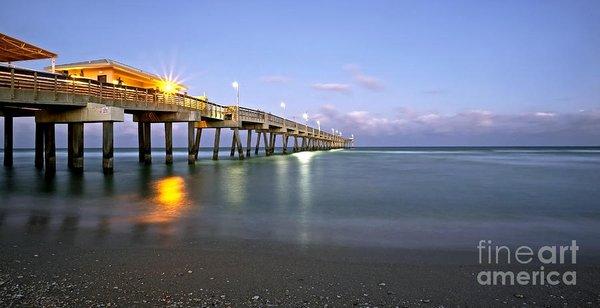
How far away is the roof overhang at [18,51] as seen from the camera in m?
18.2

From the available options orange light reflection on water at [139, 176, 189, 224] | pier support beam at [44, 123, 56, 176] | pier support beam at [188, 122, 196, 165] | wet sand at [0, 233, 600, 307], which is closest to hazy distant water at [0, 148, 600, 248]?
orange light reflection on water at [139, 176, 189, 224]

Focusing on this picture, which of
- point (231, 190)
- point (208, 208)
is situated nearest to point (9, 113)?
point (231, 190)

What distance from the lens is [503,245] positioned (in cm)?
603

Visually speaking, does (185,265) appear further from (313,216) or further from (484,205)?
(484,205)

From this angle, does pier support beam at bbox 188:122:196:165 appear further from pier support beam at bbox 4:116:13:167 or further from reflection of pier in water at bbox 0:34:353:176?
pier support beam at bbox 4:116:13:167

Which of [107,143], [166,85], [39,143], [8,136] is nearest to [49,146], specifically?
[107,143]

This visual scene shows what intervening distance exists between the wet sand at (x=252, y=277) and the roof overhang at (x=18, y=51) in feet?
58.6

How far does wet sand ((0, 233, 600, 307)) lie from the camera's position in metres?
3.51

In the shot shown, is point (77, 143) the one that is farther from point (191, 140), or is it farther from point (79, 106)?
point (191, 140)

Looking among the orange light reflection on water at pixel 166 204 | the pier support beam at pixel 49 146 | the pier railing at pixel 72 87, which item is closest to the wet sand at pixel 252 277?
the orange light reflection on water at pixel 166 204

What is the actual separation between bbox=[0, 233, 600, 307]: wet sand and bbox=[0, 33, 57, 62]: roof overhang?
17.8 metres

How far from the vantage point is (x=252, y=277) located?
4.16 meters

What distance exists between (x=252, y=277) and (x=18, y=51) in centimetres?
2298

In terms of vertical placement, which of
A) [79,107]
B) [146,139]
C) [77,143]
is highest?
[79,107]
